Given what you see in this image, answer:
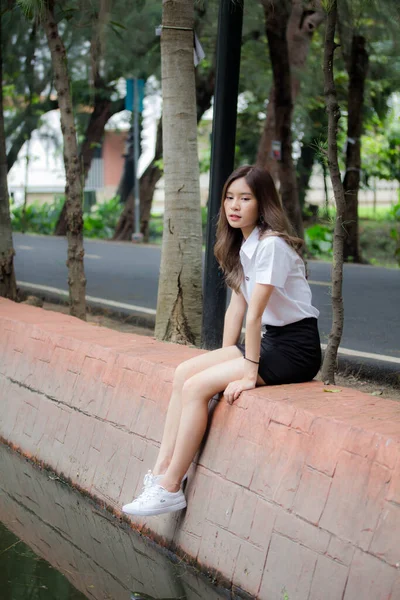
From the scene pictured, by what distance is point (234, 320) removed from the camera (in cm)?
461

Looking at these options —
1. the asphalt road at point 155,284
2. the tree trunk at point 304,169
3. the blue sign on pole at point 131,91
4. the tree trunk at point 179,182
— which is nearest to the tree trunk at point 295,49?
the asphalt road at point 155,284

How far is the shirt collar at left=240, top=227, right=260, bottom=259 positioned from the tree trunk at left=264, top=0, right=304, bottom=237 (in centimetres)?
997

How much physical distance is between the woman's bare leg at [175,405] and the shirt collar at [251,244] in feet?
1.59

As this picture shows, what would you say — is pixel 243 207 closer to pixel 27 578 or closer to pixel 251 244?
pixel 251 244

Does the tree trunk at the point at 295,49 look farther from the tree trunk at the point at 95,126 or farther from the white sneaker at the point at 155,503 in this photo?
the white sneaker at the point at 155,503

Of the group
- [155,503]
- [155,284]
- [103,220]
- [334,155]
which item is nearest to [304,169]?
[103,220]

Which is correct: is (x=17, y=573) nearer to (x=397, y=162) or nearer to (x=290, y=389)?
(x=290, y=389)

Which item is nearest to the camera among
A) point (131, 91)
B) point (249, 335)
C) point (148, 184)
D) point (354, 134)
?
point (249, 335)

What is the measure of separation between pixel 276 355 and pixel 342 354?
323cm

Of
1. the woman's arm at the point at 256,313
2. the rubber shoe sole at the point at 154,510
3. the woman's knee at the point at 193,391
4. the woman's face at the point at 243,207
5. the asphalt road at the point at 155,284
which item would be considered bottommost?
the rubber shoe sole at the point at 154,510

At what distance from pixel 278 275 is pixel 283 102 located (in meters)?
12.0

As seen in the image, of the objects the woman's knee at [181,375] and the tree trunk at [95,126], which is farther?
the tree trunk at [95,126]

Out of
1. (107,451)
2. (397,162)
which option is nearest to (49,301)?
(107,451)

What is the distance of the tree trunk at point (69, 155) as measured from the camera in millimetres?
7859
